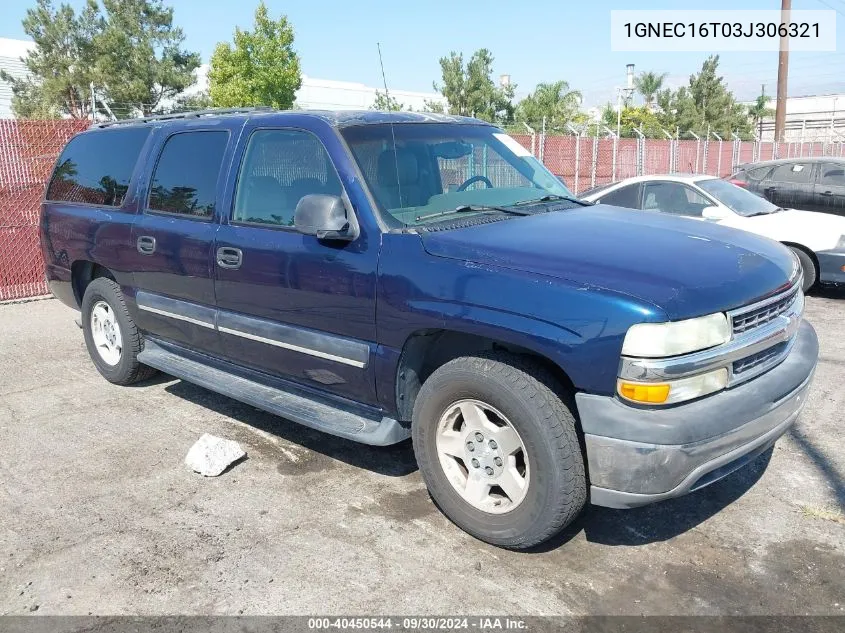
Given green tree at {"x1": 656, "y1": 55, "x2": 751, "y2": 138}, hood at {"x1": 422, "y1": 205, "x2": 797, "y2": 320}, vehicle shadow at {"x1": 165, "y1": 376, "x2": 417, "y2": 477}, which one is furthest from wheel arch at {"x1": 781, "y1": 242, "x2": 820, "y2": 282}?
green tree at {"x1": 656, "y1": 55, "x2": 751, "y2": 138}

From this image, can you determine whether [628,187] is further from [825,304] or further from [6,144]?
[6,144]

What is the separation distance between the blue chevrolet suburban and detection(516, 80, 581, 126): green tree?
37372 millimetres

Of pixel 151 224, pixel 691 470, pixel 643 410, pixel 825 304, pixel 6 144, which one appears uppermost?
pixel 6 144

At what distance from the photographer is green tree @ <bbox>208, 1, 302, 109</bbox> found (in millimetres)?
30906

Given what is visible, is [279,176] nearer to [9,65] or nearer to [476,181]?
[476,181]

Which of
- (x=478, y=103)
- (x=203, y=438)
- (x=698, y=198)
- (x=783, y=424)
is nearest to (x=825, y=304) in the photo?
(x=698, y=198)

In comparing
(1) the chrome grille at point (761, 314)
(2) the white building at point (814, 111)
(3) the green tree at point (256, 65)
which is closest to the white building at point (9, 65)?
(3) the green tree at point (256, 65)

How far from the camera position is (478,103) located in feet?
123

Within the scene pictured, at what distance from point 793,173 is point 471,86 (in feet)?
89.8

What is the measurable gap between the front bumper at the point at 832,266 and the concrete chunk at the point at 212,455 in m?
7.22

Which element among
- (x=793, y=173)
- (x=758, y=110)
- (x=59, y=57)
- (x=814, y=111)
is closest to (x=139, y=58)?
(x=59, y=57)

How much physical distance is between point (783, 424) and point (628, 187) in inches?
246

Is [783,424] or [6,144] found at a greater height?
[6,144]

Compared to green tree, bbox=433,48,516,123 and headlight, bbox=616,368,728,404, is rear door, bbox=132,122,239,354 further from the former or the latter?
green tree, bbox=433,48,516,123
